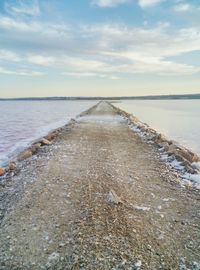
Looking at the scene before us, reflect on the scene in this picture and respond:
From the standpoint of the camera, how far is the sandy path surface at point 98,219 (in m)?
3.98

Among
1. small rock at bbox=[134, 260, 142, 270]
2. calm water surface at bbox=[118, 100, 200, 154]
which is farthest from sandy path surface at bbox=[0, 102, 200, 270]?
calm water surface at bbox=[118, 100, 200, 154]

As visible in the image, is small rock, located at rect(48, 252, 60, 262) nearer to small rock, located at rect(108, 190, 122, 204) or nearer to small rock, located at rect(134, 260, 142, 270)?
small rock, located at rect(134, 260, 142, 270)

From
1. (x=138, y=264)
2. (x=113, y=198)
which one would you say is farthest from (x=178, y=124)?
(x=138, y=264)

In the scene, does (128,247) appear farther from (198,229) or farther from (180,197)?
(180,197)

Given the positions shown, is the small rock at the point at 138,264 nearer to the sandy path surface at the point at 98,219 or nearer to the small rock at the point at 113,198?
the sandy path surface at the point at 98,219

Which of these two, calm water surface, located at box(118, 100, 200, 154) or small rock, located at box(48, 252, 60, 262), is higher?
small rock, located at box(48, 252, 60, 262)

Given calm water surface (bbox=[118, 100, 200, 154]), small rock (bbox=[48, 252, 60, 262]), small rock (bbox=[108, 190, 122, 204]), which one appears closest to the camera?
small rock (bbox=[48, 252, 60, 262])

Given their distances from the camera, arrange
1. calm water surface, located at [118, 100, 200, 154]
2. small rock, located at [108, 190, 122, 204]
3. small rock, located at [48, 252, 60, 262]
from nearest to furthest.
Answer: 1. small rock, located at [48, 252, 60, 262]
2. small rock, located at [108, 190, 122, 204]
3. calm water surface, located at [118, 100, 200, 154]

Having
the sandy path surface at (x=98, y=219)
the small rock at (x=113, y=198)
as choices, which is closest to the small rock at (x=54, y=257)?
the sandy path surface at (x=98, y=219)

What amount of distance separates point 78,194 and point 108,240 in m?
2.12

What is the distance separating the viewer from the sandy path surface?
3.98 meters

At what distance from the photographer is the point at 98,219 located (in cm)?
512

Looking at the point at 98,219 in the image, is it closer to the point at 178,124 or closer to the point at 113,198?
the point at 113,198

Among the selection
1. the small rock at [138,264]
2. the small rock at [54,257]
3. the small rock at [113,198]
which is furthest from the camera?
the small rock at [113,198]
